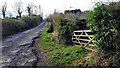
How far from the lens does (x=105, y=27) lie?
5293 mm

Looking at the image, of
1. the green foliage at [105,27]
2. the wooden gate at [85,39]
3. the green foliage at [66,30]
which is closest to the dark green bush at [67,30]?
the green foliage at [66,30]

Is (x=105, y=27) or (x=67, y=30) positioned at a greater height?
(x=105, y=27)

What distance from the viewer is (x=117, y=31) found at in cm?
494

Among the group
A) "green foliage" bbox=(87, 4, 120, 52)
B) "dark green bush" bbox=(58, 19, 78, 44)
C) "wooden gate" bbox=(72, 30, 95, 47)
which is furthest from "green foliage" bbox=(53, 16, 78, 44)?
"green foliage" bbox=(87, 4, 120, 52)

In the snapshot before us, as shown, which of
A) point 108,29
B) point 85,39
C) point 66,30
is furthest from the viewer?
point 66,30

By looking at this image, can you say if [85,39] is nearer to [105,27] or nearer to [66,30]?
[66,30]

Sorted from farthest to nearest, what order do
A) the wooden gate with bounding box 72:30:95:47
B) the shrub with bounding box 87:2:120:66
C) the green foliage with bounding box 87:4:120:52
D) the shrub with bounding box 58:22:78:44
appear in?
1. the shrub with bounding box 58:22:78:44
2. the wooden gate with bounding box 72:30:95:47
3. the green foliage with bounding box 87:4:120:52
4. the shrub with bounding box 87:2:120:66

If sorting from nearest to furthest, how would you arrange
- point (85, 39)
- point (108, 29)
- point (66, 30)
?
1. point (108, 29)
2. point (85, 39)
3. point (66, 30)

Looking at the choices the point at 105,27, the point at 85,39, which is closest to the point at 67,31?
the point at 85,39

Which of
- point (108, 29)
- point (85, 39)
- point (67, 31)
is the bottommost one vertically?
point (85, 39)

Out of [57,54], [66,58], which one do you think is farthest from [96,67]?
[57,54]

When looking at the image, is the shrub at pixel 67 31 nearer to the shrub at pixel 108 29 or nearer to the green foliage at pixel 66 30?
the green foliage at pixel 66 30

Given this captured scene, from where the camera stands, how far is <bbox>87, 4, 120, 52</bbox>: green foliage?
5074 mm

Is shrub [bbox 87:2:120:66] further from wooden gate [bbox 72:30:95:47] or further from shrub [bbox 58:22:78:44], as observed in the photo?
shrub [bbox 58:22:78:44]
